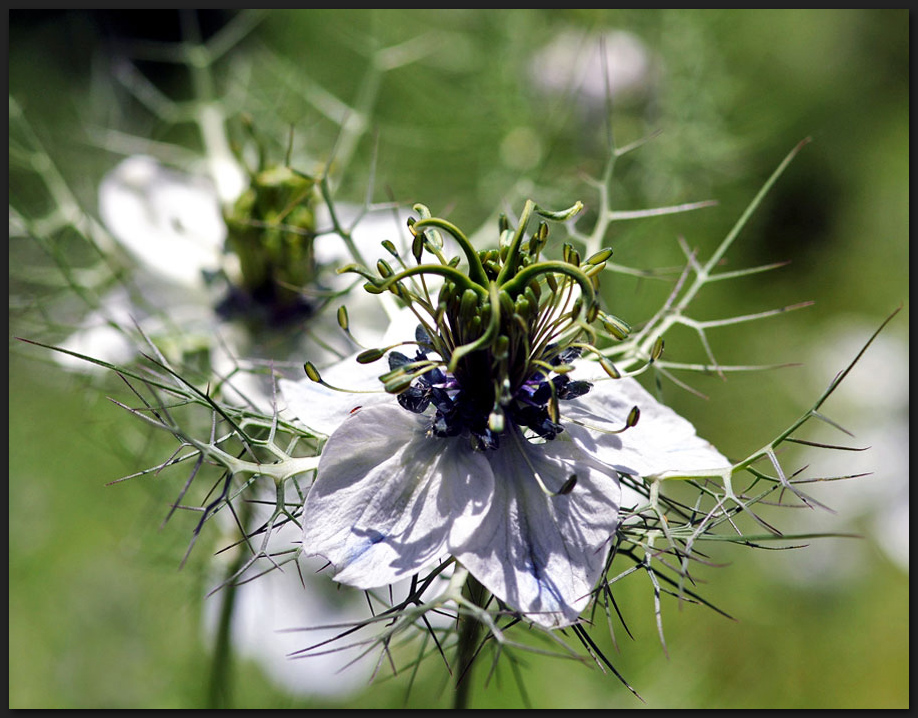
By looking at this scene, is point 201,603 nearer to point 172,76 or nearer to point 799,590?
point 799,590

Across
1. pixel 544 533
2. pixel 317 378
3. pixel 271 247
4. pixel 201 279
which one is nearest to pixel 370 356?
pixel 317 378

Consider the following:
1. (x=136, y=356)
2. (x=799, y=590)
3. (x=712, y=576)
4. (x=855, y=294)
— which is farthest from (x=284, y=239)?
(x=855, y=294)

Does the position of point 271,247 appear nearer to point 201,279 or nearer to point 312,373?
point 201,279

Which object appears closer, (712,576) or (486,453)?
(486,453)

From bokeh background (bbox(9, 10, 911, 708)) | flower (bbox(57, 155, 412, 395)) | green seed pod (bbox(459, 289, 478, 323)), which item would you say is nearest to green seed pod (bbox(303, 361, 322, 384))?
green seed pod (bbox(459, 289, 478, 323))

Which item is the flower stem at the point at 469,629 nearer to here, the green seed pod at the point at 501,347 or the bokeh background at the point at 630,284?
the green seed pod at the point at 501,347

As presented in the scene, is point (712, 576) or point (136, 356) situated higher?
point (136, 356)
